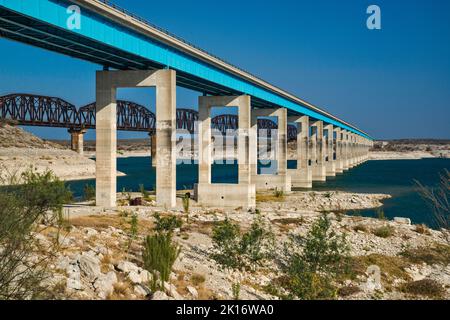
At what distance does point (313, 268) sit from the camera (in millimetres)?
21734

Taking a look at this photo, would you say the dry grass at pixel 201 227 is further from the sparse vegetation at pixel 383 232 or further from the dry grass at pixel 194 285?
the sparse vegetation at pixel 383 232

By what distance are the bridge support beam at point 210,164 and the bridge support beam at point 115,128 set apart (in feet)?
30.9

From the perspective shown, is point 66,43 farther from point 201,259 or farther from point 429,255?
point 429,255

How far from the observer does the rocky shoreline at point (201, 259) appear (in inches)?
583

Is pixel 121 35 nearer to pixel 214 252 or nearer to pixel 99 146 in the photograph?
pixel 99 146

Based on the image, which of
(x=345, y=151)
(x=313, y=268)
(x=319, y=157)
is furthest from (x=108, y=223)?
(x=345, y=151)

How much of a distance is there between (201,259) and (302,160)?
6470 centimetres

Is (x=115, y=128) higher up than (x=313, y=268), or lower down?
higher up

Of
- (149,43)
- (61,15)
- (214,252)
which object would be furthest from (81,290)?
(149,43)

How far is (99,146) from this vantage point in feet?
117

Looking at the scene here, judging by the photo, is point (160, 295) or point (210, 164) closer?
point (160, 295)

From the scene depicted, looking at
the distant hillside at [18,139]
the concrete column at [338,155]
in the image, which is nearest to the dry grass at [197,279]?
the distant hillside at [18,139]

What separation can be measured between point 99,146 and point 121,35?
26.6ft

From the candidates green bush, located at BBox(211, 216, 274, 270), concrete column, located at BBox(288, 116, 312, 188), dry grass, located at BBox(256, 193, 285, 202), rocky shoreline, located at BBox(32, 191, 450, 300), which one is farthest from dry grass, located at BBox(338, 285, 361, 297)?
concrete column, located at BBox(288, 116, 312, 188)
